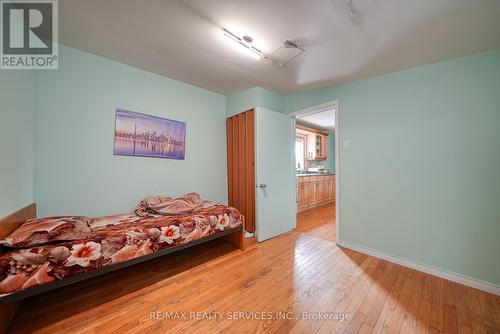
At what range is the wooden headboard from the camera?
3.96ft

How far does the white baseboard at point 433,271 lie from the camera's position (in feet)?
5.68

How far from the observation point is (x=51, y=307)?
58.8 inches

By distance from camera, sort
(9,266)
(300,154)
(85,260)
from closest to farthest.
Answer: (9,266), (85,260), (300,154)

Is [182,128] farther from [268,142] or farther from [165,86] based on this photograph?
[268,142]

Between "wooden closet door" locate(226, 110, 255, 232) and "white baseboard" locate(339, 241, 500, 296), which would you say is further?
"wooden closet door" locate(226, 110, 255, 232)

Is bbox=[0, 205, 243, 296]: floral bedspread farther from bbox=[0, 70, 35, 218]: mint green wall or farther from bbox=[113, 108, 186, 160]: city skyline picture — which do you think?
bbox=[113, 108, 186, 160]: city skyline picture

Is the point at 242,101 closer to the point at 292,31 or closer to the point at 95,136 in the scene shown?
the point at 292,31

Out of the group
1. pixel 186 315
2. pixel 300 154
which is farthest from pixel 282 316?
pixel 300 154

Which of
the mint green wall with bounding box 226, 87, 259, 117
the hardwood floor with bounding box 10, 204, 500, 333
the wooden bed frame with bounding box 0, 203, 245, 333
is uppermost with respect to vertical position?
the mint green wall with bounding box 226, 87, 259, 117

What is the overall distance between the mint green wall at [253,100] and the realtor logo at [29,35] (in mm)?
2200

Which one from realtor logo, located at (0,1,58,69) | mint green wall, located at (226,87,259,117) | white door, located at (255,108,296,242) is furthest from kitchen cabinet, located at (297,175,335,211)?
realtor logo, located at (0,1,58,69)

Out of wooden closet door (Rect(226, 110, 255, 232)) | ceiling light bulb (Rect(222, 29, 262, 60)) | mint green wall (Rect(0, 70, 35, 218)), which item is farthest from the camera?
wooden closet door (Rect(226, 110, 255, 232))

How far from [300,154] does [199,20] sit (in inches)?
185

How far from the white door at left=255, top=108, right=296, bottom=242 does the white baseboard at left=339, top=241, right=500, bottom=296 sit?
3.45 ft
